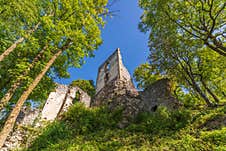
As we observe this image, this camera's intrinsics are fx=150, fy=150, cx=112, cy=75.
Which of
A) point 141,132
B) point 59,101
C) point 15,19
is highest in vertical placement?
point 15,19

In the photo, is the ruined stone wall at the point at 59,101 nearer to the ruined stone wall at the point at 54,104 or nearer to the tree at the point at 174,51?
the ruined stone wall at the point at 54,104

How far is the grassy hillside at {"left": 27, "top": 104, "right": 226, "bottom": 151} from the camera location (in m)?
6.25

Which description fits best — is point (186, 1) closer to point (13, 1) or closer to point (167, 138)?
point (167, 138)

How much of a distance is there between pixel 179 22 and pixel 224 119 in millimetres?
6260

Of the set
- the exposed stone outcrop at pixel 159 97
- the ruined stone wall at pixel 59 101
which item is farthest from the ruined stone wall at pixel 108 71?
the exposed stone outcrop at pixel 159 97

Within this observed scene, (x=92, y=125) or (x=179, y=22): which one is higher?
(x=179, y=22)

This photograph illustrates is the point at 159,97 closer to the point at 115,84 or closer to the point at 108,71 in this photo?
the point at 115,84

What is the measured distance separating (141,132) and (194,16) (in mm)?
7700

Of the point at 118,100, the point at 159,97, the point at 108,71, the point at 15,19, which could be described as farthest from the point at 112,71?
the point at 15,19

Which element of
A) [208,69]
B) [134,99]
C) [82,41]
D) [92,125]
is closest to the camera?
[82,41]

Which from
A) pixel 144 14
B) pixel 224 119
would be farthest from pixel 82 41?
pixel 224 119

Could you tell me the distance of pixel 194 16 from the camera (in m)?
9.31

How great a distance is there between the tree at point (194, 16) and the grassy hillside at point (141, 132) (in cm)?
411

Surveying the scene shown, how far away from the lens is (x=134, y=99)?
1073 centimetres
